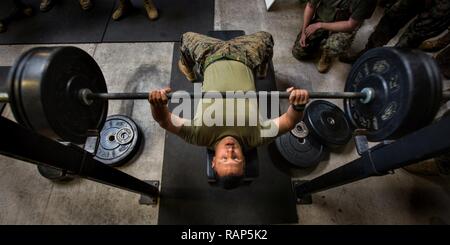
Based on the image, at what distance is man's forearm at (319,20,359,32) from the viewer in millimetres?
2129

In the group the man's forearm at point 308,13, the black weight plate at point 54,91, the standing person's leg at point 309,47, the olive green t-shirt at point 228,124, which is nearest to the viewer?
the black weight plate at point 54,91

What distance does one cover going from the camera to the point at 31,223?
2.01 m

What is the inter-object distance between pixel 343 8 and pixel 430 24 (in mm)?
736

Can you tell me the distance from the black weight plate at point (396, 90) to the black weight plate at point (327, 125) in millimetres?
634

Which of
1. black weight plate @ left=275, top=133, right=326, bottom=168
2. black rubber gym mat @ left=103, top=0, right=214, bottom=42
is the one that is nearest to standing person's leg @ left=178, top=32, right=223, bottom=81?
black rubber gym mat @ left=103, top=0, right=214, bottom=42

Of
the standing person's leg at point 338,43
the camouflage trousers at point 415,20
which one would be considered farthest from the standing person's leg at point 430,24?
the standing person's leg at point 338,43

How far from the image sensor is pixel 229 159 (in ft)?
4.83

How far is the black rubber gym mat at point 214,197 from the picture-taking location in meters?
2.04

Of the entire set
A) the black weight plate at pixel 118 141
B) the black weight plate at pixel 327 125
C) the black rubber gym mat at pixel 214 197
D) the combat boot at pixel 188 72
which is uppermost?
the combat boot at pixel 188 72

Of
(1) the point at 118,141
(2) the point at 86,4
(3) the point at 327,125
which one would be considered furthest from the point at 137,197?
(2) the point at 86,4

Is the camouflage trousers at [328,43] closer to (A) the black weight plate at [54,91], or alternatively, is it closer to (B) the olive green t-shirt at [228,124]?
(B) the olive green t-shirt at [228,124]

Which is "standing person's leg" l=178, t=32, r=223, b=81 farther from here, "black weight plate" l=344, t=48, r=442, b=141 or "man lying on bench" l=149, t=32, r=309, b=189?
"black weight plate" l=344, t=48, r=442, b=141

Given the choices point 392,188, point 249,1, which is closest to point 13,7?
point 249,1

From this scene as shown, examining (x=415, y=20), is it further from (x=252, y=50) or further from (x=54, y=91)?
(x=54, y=91)
